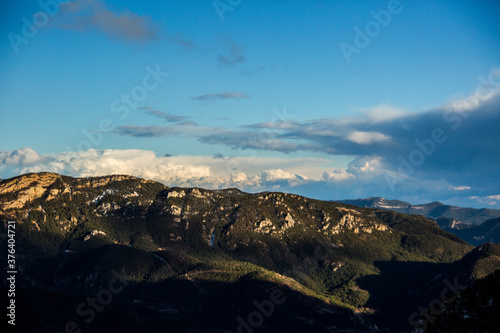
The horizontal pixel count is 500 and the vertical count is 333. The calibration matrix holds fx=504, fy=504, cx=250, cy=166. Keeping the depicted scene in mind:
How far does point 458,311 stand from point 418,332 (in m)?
13.4

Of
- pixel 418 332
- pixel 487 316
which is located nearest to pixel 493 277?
pixel 487 316

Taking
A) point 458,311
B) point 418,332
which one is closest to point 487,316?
point 458,311

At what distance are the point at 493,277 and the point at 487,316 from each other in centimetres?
2307

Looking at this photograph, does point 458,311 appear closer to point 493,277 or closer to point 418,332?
point 418,332

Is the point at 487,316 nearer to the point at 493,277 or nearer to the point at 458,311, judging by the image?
the point at 458,311

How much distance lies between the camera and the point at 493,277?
162m

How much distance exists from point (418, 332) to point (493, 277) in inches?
1405

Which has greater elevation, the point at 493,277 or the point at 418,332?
the point at 493,277

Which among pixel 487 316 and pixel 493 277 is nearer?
pixel 487 316

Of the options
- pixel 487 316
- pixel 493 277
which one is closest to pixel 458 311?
pixel 487 316

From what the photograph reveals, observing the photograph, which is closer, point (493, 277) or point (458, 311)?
point (458, 311)

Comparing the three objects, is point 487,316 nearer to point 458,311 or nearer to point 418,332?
point 458,311

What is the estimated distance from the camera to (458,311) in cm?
14725

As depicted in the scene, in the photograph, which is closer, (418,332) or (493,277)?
(418,332)
